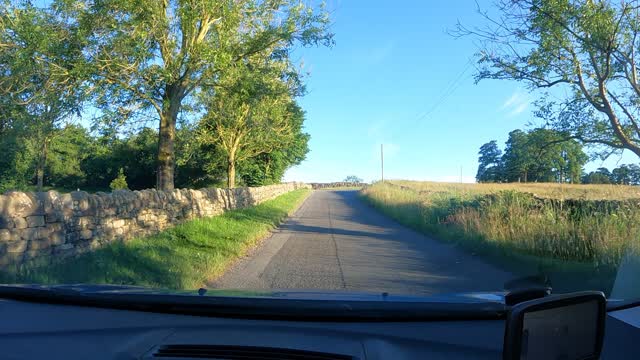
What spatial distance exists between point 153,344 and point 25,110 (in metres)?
12.4

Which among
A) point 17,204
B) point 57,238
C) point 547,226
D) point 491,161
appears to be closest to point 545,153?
point 547,226

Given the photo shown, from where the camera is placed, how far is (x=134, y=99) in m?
14.9

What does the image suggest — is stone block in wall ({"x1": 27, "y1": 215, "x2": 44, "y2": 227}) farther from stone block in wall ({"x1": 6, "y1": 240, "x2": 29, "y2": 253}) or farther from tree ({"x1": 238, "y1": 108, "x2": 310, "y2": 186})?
tree ({"x1": 238, "y1": 108, "x2": 310, "y2": 186})

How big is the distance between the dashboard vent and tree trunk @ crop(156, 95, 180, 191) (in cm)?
1314

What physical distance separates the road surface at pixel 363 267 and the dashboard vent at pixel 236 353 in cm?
385

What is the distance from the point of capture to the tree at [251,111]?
15.7 meters

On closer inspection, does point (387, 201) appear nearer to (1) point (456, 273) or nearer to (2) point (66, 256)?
(1) point (456, 273)

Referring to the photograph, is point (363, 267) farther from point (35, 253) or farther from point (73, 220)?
point (35, 253)

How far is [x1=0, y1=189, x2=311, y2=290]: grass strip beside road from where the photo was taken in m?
7.59

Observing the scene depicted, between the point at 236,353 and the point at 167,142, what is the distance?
13828mm

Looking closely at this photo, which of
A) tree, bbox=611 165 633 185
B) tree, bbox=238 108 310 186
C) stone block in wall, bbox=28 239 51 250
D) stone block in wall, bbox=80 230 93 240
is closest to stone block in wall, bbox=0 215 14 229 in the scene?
stone block in wall, bbox=28 239 51 250

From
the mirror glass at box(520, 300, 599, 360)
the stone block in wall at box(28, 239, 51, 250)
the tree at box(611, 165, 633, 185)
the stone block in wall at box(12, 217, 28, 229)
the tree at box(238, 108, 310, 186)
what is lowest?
the stone block in wall at box(28, 239, 51, 250)

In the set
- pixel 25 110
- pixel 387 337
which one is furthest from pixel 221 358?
pixel 25 110

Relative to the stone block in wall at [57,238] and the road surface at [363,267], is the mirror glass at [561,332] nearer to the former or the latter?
the road surface at [363,267]
